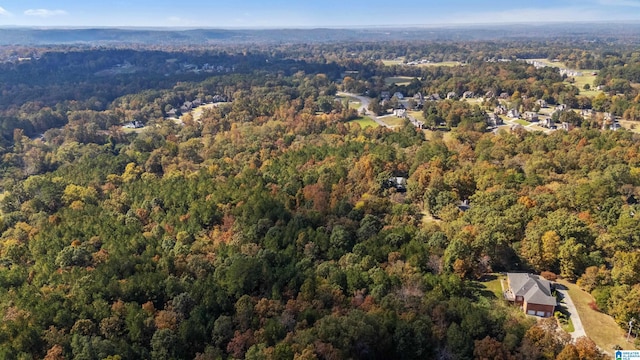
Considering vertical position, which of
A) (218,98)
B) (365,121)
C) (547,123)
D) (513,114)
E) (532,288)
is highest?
(218,98)

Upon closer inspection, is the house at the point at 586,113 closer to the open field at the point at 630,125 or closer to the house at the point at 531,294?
the open field at the point at 630,125

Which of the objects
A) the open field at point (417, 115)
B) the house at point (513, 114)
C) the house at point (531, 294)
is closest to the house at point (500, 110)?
the house at point (513, 114)

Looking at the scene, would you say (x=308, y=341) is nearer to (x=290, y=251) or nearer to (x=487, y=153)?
(x=290, y=251)

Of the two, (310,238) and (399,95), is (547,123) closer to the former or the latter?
(399,95)

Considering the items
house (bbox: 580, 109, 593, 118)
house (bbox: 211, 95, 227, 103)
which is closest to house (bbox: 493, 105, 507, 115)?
house (bbox: 580, 109, 593, 118)

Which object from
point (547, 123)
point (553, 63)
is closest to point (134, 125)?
point (547, 123)

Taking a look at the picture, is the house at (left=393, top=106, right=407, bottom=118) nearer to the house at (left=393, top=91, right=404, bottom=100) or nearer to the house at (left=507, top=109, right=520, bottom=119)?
the house at (left=393, top=91, right=404, bottom=100)
